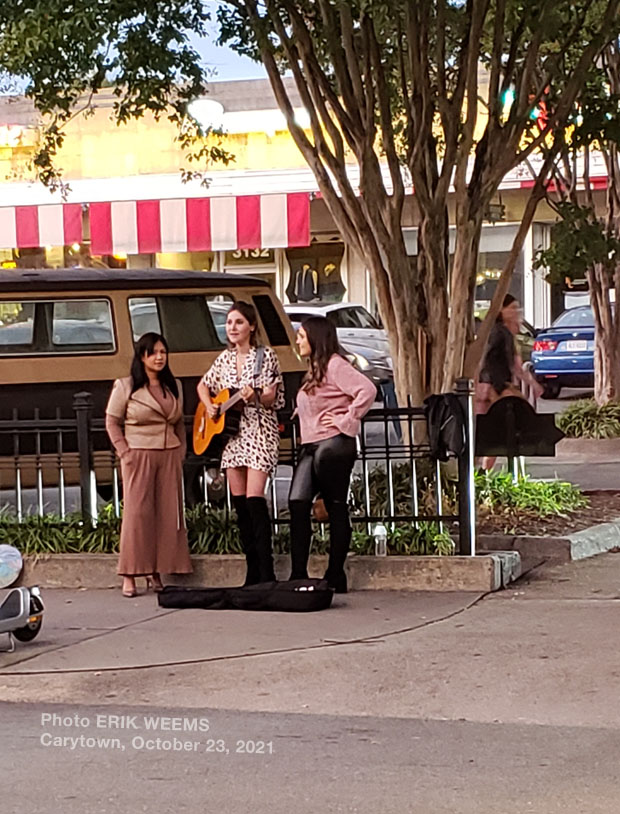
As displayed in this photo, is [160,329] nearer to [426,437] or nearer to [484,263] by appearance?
[426,437]

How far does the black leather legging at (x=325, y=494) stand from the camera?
8.65 m

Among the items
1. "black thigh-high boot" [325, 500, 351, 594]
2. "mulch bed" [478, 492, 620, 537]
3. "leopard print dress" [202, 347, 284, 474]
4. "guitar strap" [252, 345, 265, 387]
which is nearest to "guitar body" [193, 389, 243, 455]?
"leopard print dress" [202, 347, 284, 474]

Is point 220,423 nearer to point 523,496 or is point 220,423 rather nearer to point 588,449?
point 523,496

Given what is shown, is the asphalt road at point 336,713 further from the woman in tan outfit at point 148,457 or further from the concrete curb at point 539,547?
the concrete curb at point 539,547

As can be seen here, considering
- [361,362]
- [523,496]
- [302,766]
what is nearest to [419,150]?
[523,496]

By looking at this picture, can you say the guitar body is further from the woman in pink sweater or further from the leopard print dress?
the woman in pink sweater

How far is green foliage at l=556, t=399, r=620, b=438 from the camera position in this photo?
1645 cm

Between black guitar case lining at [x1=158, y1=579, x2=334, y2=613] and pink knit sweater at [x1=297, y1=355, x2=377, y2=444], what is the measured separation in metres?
0.89

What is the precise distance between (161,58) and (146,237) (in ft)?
59.2

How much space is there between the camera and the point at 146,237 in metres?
28.7

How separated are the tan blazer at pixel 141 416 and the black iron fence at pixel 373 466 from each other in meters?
0.62

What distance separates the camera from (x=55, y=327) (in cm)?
1221

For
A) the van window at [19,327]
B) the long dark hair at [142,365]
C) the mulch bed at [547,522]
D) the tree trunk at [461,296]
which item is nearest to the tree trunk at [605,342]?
the mulch bed at [547,522]

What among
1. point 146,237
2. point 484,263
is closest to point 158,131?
point 146,237
